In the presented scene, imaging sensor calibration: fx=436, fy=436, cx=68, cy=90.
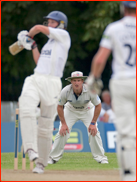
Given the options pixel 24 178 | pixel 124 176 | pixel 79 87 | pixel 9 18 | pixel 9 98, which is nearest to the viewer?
pixel 124 176

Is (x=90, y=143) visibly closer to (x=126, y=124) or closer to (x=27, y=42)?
(x=27, y=42)

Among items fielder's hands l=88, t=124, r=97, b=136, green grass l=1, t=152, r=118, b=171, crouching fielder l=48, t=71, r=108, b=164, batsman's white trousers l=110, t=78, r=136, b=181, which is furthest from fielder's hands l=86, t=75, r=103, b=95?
fielder's hands l=88, t=124, r=97, b=136

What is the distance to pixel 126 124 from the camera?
474 cm

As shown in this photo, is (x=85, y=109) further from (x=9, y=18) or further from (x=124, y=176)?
(x=9, y=18)

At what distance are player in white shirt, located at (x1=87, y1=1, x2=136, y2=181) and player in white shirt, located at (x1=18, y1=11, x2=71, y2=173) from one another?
1.39 m

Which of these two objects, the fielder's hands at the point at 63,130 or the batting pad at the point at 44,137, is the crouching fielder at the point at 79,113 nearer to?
the fielder's hands at the point at 63,130

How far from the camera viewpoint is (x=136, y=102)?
15.7 feet

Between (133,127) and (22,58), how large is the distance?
12.4 meters

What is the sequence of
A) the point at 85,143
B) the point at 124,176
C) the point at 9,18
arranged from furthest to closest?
the point at 9,18
the point at 85,143
the point at 124,176

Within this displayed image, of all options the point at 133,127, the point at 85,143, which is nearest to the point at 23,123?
the point at 133,127

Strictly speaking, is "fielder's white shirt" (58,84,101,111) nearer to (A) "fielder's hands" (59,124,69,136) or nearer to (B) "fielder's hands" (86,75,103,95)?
(A) "fielder's hands" (59,124,69,136)

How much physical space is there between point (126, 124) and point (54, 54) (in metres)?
1.87

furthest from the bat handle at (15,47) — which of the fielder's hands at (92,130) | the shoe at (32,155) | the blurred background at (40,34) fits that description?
the blurred background at (40,34)

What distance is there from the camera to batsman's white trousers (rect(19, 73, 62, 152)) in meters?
5.95
